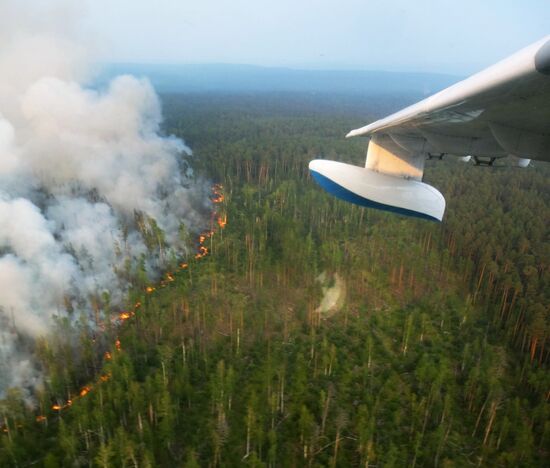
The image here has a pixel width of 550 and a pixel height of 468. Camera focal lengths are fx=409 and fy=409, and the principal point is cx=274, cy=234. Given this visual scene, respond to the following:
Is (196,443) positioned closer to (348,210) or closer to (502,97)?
(502,97)

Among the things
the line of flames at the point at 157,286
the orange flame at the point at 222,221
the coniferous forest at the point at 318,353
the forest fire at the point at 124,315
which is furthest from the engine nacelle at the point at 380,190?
the orange flame at the point at 222,221

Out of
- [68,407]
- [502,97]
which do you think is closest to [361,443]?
[68,407]

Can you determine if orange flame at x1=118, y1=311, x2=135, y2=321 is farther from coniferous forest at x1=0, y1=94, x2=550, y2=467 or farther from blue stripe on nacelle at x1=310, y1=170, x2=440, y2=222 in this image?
blue stripe on nacelle at x1=310, y1=170, x2=440, y2=222

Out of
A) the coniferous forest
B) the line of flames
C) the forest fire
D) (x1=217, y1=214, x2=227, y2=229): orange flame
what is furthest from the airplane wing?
(x1=217, y1=214, x2=227, y2=229): orange flame

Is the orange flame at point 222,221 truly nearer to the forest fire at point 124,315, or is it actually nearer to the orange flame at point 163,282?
the orange flame at point 163,282

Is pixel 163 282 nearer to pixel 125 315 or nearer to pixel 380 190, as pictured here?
pixel 125 315

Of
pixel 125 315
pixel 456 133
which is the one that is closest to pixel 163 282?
pixel 125 315
